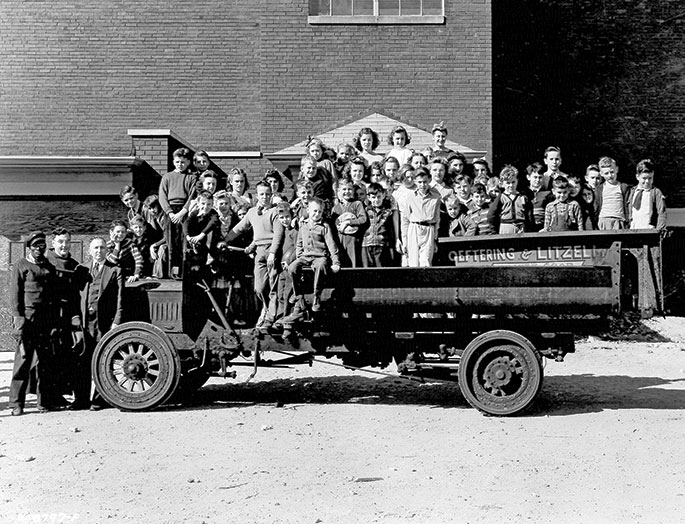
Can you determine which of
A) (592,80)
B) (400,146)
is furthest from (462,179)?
(592,80)

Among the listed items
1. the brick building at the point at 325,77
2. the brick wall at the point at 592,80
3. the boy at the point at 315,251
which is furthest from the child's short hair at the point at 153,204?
the brick wall at the point at 592,80

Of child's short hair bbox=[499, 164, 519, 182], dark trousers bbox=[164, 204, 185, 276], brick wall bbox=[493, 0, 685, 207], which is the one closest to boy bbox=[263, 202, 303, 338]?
dark trousers bbox=[164, 204, 185, 276]

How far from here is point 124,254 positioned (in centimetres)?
898

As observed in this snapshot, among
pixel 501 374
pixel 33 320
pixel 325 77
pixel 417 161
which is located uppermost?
pixel 325 77

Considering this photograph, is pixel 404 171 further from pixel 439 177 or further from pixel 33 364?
pixel 33 364

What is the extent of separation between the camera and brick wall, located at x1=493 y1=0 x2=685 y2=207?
17.6 meters

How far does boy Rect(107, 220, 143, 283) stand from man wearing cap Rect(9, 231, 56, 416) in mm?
641

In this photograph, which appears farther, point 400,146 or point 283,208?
point 400,146

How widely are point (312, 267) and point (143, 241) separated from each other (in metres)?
2.40

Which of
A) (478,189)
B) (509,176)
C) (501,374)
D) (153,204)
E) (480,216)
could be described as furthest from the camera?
(153,204)

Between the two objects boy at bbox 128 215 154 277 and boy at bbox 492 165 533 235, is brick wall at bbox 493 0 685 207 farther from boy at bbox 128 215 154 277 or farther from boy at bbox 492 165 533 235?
boy at bbox 128 215 154 277

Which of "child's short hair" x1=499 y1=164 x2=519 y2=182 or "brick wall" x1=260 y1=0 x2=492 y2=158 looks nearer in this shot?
"child's short hair" x1=499 y1=164 x2=519 y2=182

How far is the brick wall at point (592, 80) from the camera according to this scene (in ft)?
57.6

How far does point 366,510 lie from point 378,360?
3318 millimetres
